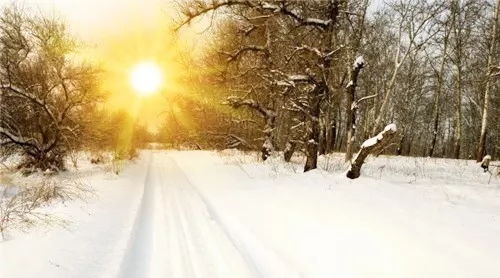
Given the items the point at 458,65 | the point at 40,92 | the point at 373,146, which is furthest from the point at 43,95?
the point at 458,65

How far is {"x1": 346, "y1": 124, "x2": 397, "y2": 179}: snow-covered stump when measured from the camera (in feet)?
33.4

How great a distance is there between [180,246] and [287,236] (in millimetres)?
2005

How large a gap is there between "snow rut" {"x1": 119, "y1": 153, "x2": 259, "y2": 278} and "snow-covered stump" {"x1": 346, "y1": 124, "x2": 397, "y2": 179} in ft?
12.7

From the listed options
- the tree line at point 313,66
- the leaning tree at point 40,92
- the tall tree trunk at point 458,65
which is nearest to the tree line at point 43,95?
the leaning tree at point 40,92

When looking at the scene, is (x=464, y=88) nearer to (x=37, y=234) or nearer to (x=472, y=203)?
(x=472, y=203)

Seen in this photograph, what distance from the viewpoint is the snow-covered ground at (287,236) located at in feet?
18.5

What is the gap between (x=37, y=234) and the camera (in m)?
7.38

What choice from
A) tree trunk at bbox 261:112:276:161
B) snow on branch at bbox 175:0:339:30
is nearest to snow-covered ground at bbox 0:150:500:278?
snow on branch at bbox 175:0:339:30

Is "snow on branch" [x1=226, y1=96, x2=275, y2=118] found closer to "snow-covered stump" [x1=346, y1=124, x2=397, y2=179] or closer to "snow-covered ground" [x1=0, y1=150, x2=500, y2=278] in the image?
"snow-covered ground" [x1=0, y1=150, x2=500, y2=278]

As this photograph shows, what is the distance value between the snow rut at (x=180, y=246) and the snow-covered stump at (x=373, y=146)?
388 centimetres

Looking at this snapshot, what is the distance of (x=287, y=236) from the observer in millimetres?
7977

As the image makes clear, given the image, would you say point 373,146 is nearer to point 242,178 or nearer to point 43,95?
point 242,178

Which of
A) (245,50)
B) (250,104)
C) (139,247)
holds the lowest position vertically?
(139,247)

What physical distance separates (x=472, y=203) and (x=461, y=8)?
934 inches
